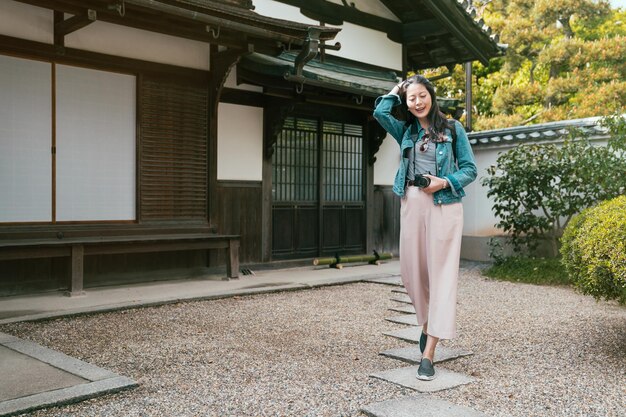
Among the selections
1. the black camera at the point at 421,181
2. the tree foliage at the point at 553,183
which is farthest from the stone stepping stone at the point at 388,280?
the black camera at the point at 421,181

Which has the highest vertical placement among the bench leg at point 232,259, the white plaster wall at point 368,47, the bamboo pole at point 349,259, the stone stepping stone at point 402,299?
the white plaster wall at point 368,47

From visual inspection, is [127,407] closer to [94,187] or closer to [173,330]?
[173,330]

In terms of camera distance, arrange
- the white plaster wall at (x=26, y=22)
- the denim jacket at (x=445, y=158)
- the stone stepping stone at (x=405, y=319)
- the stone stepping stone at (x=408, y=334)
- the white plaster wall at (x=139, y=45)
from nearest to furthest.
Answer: the denim jacket at (x=445, y=158)
the stone stepping stone at (x=408, y=334)
the stone stepping stone at (x=405, y=319)
the white plaster wall at (x=26, y=22)
the white plaster wall at (x=139, y=45)

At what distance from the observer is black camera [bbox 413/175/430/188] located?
375cm

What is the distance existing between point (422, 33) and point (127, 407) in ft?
30.6

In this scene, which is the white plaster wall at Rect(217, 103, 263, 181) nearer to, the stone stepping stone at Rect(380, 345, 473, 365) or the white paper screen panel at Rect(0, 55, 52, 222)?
the white paper screen panel at Rect(0, 55, 52, 222)

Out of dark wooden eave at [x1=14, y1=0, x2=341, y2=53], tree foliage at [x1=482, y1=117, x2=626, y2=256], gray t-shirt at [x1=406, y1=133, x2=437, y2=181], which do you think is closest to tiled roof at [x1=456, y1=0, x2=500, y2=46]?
tree foliage at [x1=482, y1=117, x2=626, y2=256]

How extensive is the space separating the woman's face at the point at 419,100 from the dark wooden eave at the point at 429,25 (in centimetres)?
607

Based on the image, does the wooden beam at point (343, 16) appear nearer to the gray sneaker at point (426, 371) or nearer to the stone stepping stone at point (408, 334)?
the stone stepping stone at point (408, 334)

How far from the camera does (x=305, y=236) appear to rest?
972cm

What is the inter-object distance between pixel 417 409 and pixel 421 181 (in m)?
1.40

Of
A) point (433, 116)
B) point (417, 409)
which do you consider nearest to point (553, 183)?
point (433, 116)

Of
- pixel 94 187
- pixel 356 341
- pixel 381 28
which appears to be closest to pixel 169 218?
pixel 94 187

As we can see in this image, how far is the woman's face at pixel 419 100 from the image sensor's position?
12.9 feet
